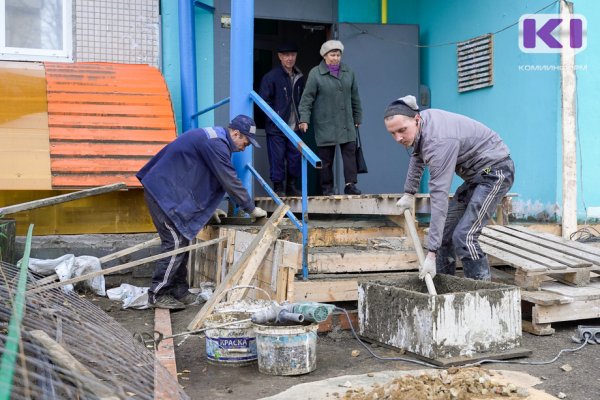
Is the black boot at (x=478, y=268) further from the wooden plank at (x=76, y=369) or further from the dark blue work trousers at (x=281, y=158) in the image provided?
the wooden plank at (x=76, y=369)


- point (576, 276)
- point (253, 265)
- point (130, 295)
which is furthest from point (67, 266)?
point (576, 276)

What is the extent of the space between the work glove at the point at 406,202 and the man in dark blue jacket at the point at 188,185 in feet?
3.73

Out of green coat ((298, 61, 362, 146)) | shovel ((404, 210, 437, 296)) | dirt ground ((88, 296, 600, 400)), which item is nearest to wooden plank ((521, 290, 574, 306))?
dirt ground ((88, 296, 600, 400))

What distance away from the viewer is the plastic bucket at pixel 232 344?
427 centimetres

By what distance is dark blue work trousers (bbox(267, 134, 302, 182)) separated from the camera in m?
7.83

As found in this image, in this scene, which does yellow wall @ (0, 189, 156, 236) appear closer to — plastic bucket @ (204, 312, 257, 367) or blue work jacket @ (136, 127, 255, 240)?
blue work jacket @ (136, 127, 255, 240)

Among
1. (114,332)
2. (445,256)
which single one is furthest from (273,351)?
(445,256)

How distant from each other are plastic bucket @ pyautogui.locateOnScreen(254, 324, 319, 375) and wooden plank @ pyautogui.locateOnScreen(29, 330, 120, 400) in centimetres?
192

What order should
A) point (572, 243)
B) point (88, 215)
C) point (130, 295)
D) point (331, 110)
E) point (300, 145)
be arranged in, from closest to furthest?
point (300, 145) < point (572, 243) < point (130, 295) < point (88, 215) < point (331, 110)

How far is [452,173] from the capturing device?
454 cm

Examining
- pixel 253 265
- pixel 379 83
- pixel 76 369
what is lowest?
pixel 253 265

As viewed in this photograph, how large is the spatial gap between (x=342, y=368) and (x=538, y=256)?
212cm

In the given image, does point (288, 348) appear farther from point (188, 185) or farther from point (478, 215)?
point (188, 185)

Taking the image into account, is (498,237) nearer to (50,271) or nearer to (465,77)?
(465,77)
